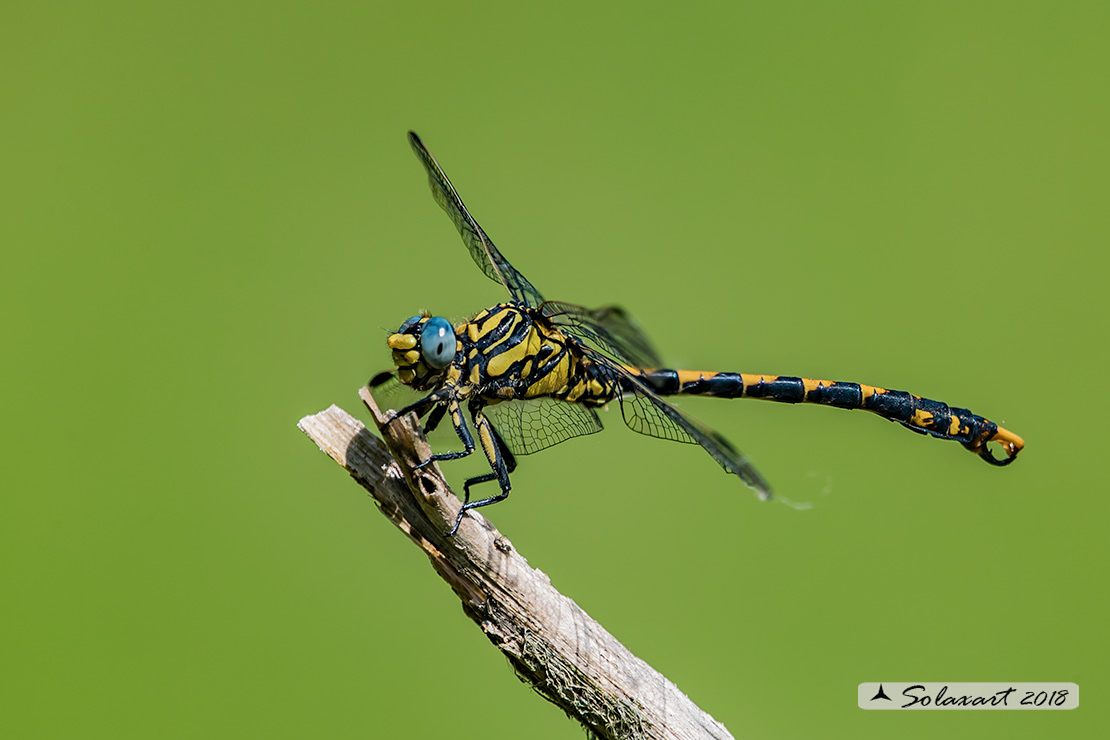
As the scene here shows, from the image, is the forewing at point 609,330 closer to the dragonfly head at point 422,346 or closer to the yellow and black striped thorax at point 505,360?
the yellow and black striped thorax at point 505,360

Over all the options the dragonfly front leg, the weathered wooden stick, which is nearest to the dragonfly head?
the dragonfly front leg

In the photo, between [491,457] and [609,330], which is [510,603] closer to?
[491,457]

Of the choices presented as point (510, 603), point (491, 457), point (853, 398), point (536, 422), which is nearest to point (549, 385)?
point (536, 422)

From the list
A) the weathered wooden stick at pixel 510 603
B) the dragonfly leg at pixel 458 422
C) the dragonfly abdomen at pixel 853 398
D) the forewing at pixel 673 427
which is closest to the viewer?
the weathered wooden stick at pixel 510 603

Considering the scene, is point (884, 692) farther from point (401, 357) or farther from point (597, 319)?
point (401, 357)

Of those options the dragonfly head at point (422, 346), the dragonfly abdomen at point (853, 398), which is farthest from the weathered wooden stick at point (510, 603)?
the dragonfly abdomen at point (853, 398)

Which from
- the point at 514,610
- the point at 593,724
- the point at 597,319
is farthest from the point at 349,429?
the point at 597,319

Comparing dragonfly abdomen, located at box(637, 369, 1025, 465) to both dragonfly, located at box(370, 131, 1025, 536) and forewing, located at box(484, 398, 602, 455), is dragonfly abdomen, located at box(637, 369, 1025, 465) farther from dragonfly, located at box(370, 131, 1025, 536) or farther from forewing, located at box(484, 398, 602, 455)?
forewing, located at box(484, 398, 602, 455)
